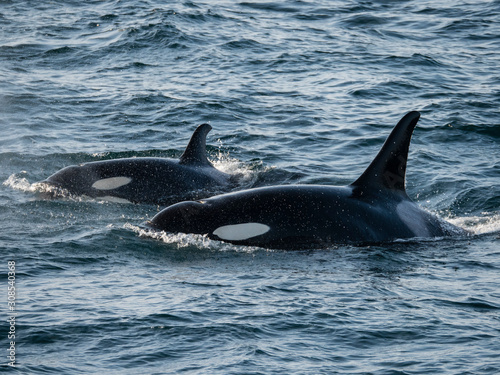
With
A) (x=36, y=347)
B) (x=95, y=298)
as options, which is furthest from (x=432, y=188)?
(x=36, y=347)

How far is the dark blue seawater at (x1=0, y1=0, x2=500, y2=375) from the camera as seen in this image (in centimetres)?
768

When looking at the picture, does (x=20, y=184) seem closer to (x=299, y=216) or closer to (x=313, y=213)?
(x=299, y=216)

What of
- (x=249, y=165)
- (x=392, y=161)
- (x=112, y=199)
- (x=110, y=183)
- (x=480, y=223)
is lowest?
(x=480, y=223)

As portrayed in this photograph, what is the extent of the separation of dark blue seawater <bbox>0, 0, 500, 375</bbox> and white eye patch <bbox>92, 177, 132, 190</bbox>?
385mm

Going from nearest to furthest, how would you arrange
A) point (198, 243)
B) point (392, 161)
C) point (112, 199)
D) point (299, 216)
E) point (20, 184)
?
point (198, 243) → point (299, 216) → point (392, 161) → point (112, 199) → point (20, 184)

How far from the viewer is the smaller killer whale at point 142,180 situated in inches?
510

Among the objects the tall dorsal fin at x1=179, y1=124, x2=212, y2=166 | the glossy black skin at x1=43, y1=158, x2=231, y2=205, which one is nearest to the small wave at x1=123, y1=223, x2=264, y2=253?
the glossy black skin at x1=43, y1=158, x2=231, y2=205

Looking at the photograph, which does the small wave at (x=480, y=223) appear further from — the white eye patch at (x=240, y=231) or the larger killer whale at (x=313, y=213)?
the white eye patch at (x=240, y=231)

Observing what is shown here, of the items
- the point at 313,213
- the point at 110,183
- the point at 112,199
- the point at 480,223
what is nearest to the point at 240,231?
the point at 313,213

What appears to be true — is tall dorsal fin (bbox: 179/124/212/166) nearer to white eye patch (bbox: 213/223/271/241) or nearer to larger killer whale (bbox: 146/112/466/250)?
larger killer whale (bbox: 146/112/466/250)

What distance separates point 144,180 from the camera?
43.2ft

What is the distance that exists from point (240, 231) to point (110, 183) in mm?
3606

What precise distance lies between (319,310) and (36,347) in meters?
2.76

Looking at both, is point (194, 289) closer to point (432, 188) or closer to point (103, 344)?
point (103, 344)
